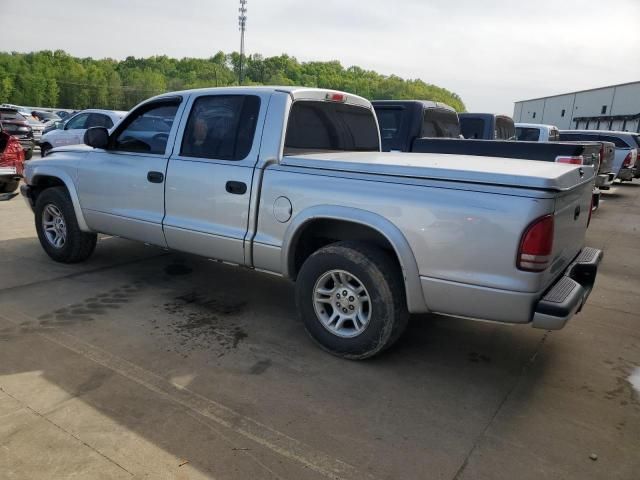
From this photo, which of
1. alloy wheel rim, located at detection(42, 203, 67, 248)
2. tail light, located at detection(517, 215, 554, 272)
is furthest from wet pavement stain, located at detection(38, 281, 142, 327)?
tail light, located at detection(517, 215, 554, 272)

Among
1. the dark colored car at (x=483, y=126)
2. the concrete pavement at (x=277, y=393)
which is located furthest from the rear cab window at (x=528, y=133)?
the concrete pavement at (x=277, y=393)

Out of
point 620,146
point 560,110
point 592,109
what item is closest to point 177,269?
point 620,146

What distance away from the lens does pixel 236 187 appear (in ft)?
12.8

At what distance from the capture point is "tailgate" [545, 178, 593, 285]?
9.86 ft

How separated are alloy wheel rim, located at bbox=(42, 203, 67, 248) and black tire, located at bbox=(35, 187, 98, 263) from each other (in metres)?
0.03

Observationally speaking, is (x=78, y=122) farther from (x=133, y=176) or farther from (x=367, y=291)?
(x=367, y=291)

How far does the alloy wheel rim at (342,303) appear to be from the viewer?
350 centimetres

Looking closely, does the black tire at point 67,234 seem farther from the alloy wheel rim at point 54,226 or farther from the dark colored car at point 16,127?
the dark colored car at point 16,127

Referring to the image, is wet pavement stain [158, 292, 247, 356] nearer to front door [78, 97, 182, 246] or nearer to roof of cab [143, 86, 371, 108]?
front door [78, 97, 182, 246]

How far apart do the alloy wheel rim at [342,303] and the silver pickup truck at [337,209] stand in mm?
10

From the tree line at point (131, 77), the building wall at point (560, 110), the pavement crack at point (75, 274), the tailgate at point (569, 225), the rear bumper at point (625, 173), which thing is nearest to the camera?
the tailgate at point (569, 225)

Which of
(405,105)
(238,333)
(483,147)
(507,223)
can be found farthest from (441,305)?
(405,105)

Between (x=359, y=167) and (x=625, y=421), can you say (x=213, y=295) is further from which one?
(x=625, y=421)

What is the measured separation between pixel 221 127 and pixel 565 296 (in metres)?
2.86
